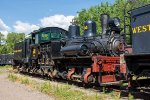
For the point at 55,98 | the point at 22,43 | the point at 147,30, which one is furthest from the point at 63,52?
the point at 22,43

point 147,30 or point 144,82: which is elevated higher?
point 147,30

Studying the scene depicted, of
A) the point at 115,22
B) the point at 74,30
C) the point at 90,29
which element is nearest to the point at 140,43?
the point at 115,22

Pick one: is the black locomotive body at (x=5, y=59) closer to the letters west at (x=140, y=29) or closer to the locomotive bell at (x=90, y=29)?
the locomotive bell at (x=90, y=29)

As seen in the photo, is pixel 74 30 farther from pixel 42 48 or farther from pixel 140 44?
pixel 140 44

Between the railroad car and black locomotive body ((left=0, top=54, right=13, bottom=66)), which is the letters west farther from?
black locomotive body ((left=0, top=54, right=13, bottom=66))

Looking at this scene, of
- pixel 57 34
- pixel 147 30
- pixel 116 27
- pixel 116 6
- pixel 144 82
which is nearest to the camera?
pixel 147 30

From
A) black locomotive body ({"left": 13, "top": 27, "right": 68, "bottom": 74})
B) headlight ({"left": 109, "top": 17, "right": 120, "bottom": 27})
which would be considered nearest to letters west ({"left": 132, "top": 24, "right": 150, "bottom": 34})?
headlight ({"left": 109, "top": 17, "right": 120, "bottom": 27})

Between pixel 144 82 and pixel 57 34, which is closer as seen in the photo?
pixel 144 82

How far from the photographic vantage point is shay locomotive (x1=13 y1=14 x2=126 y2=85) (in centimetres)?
1295

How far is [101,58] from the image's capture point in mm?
12961

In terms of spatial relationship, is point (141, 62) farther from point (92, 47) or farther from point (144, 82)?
point (92, 47)

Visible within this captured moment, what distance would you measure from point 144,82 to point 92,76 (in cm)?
356

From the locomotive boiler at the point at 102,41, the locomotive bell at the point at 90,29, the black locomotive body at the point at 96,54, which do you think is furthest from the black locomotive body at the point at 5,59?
the locomotive bell at the point at 90,29

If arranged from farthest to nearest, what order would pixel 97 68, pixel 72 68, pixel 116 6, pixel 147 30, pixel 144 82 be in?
pixel 116 6 < pixel 72 68 < pixel 97 68 < pixel 144 82 < pixel 147 30
